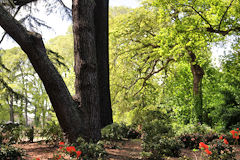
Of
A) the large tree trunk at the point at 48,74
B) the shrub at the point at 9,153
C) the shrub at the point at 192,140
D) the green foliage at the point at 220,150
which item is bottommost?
the shrub at the point at 192,140

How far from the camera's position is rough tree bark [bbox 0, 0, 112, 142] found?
406cm

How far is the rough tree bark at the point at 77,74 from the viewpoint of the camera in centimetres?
406

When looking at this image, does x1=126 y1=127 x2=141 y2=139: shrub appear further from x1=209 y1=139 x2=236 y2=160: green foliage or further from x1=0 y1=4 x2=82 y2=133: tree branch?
x1=209 y1=139 x2=236 y2=160: green foliage

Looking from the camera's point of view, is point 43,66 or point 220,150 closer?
point 43,66

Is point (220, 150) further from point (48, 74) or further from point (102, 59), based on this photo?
point (102, 59)

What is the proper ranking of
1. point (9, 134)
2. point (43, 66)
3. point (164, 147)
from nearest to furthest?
point (43, 66), point (164, 147), point (9, 134)

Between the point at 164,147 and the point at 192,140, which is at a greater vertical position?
the point at 164,147

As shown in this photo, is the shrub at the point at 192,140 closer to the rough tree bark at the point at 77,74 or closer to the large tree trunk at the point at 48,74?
the rough tree bark at the point at 77,74

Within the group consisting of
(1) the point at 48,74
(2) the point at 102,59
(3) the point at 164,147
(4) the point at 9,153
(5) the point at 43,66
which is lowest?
(3) the point at 164,147

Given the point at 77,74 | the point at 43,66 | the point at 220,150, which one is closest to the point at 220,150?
the point at 220,150

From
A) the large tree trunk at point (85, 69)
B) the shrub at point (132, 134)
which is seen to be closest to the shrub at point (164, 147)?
the large tree trunk at point (85, 69)

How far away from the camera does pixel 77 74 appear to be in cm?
497

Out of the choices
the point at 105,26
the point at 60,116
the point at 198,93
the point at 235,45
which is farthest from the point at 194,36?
the point at 60,116

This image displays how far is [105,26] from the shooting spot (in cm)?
696
